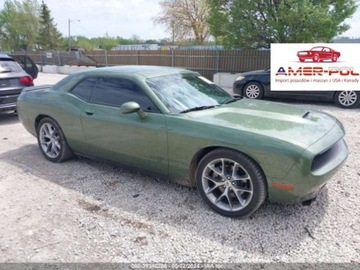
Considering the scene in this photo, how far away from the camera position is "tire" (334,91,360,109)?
7752 mm

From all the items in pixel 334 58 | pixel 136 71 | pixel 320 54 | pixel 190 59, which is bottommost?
pixel 136 71

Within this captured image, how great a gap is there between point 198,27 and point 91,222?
30.5m

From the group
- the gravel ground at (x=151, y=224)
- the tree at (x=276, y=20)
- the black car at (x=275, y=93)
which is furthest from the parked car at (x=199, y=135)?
the tree at (x=276, y=20)

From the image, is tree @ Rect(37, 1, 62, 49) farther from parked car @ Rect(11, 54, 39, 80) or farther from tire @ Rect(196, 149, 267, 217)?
tire @ Rect(196, 149, 267, 217)

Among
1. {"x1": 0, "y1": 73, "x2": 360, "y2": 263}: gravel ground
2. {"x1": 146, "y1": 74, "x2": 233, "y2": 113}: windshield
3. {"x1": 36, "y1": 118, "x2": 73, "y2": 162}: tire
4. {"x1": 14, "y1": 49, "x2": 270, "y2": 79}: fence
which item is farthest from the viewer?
{"x1": 14, "y1": 49, "x2": 270, "y2": 79}: fence

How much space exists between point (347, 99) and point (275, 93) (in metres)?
1.88

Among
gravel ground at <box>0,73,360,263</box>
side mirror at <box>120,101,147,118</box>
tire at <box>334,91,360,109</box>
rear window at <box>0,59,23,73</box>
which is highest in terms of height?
rear window at <box>0,59,23,73</box>

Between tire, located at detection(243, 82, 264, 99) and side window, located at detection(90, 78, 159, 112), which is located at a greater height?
side window, located at detection(90, 78, 159, 112)

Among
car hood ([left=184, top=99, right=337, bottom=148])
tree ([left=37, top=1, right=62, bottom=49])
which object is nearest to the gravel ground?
car hood ([left=184, top=99, right=337, bottom=148])

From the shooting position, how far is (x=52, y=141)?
4.41m

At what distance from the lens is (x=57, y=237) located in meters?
2.68

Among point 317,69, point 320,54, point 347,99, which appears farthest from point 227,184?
point 320,54

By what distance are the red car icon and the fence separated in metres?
2.90

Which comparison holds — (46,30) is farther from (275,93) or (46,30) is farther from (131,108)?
(131,108)
